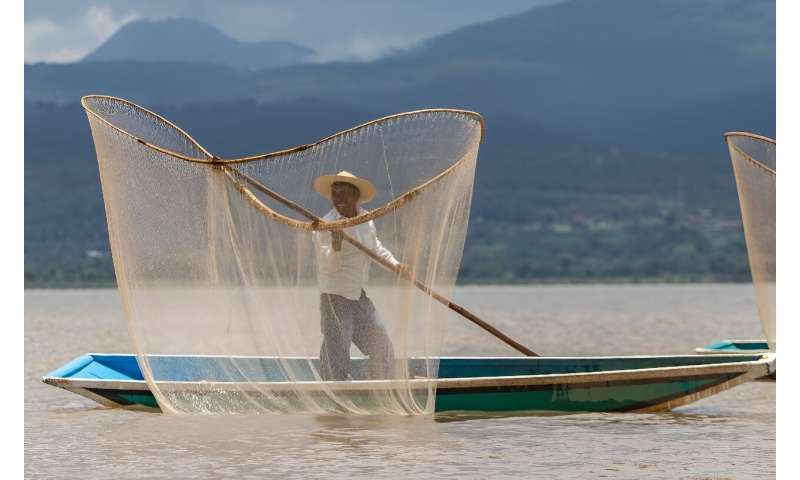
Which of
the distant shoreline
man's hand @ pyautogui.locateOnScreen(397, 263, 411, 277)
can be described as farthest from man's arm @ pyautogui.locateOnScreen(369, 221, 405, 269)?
the distant shoreline

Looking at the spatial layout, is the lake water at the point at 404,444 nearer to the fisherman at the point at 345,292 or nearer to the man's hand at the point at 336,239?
the fisherman at the point at 345,292

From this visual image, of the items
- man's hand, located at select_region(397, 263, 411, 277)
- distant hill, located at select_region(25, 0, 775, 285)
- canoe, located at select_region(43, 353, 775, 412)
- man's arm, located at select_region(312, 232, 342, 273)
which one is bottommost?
canoe, located at select_region(43, 353, 775, 412)

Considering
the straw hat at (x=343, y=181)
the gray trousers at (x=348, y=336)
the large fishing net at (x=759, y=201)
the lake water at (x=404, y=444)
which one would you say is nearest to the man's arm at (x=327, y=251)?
the gray trousers at (x=348, y=336)

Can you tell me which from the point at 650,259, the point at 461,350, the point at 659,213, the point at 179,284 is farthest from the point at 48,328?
the point at 659,213

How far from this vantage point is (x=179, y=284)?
9.73m

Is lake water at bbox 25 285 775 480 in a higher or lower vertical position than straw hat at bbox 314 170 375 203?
lower

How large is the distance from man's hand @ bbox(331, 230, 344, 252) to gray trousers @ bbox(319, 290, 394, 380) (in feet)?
1.21

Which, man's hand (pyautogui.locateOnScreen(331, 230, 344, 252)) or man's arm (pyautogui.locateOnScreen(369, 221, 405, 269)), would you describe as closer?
man's arm (pyautogui.locateOnScreen(369, 221, 405, 269))

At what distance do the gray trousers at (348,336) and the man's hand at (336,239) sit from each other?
1.21 ft

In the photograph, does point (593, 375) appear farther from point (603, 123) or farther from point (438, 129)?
point (603, 123)

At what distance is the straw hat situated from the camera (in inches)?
372

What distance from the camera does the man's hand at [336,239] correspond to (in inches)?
370

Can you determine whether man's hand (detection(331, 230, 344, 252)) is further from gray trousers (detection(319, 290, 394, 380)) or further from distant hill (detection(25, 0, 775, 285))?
distant hill (detection(25, 0, 775, 285))

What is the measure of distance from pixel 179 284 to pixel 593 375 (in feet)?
10.9
